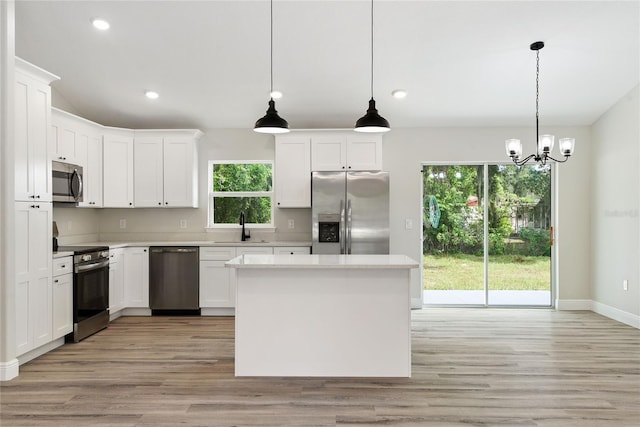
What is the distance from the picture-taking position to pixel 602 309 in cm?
541

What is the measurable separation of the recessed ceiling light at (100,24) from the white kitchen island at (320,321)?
266 cm

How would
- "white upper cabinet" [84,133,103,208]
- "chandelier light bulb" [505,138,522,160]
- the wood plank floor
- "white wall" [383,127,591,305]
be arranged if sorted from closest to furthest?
the wood plank floor, "chandelier light bulb" [505,138,522,160], "white upper cabinet" [84,133,103,208], "white wall" [383,127,591,305]

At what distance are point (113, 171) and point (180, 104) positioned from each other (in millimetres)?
1192

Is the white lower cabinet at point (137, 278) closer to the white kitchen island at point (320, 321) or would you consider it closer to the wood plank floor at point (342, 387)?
the wood plank floor at point (342, 387)

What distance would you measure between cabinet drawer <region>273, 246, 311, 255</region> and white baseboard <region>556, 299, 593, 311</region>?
3.40 meters

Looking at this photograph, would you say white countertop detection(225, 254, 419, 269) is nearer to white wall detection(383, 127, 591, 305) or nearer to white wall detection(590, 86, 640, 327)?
white wall detection(383, 127, 591, 305)

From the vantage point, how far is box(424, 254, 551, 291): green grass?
19.2 feet

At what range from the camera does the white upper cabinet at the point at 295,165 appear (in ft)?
18.2

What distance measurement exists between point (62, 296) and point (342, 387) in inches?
109

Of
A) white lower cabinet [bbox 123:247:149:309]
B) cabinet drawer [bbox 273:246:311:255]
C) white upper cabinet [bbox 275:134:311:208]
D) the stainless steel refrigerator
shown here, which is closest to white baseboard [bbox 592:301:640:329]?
the stainless steel refrigerator

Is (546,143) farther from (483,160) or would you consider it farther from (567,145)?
(483,160)

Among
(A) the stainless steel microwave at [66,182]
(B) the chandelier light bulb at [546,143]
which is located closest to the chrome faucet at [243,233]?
(A) the stainless steel microwave at [66,182]

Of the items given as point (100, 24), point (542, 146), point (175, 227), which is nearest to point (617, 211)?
point (542, 146)

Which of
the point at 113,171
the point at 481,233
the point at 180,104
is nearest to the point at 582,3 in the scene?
the point at 481,233
